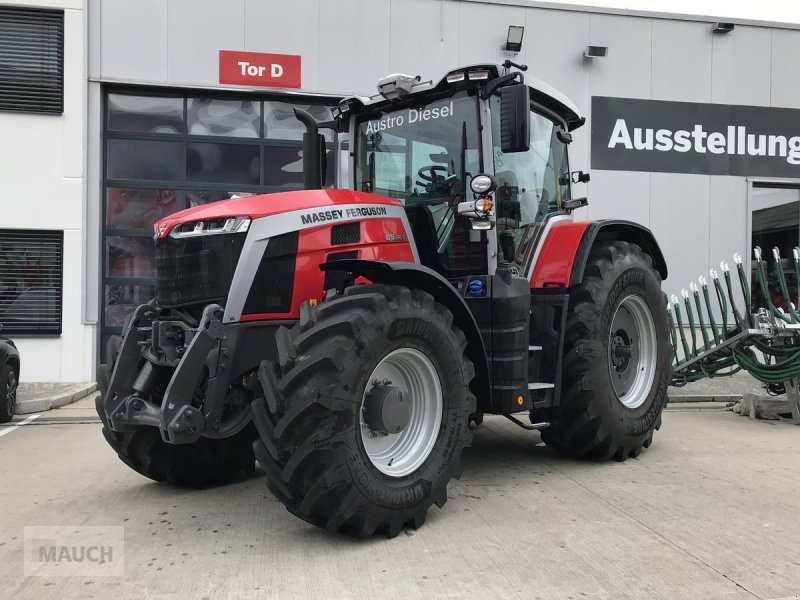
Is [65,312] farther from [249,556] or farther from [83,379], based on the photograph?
[249,556]

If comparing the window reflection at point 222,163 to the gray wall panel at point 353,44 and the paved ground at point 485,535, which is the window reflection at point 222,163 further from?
the paved ground at point 485,535

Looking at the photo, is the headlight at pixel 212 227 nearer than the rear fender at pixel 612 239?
Yes

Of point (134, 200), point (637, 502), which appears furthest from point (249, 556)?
point (134, 200)

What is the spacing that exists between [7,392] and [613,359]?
6.42 m

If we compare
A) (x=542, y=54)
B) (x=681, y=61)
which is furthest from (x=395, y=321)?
(x=681, y=61)

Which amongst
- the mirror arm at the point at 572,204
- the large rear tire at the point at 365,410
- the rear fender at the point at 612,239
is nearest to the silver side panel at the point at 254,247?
the large rear tire at the point at 365,410

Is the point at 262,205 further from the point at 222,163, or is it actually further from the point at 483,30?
the point at 483,30

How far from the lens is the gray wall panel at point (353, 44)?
10.2 metres

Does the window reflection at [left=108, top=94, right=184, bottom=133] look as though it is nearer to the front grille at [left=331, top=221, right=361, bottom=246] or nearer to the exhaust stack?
the exhaust stack

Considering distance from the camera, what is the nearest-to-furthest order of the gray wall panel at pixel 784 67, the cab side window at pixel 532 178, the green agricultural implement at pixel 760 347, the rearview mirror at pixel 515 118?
1. the rearview mirror at pixel 515 118
2. the cab side window at pixel 532 178
3. the green agricultural implement at pixel 760 347
4. the gray wall panel at pixel 784 67

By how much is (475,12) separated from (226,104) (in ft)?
13.3

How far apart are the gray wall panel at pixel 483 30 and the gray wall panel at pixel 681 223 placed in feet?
10.7

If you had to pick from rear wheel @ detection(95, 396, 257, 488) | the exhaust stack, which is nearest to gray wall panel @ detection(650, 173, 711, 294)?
the exhaust stack

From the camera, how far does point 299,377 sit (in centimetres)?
330
